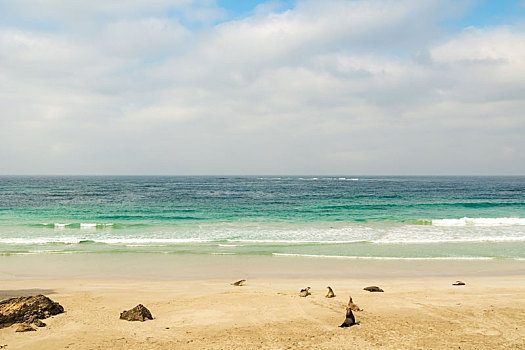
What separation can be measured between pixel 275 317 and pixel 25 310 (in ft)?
15.9

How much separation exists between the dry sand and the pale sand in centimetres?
2

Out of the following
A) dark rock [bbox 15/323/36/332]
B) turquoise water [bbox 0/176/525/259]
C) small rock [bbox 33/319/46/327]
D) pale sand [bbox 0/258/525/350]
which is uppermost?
dark rock [bbox 15/323/36/332]

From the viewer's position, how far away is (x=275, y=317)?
24.3 feet

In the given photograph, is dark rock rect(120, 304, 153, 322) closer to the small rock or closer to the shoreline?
the small rock

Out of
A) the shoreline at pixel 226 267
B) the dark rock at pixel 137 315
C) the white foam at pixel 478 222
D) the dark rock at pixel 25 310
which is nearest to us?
the dark rock at pixel 25 310

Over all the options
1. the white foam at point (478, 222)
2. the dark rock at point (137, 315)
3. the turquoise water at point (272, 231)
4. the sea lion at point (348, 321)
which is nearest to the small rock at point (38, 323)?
the dark rock at point (137, 315)

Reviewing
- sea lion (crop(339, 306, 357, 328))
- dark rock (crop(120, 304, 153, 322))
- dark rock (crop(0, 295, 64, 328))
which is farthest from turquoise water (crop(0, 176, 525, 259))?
dark rock (crop(0, 295, 64, 328))

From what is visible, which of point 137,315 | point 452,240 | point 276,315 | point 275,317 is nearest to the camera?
point 137,315

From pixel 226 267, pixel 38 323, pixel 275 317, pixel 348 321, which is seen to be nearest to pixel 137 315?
pixel 38 323

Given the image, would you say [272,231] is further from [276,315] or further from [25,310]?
[25,310]

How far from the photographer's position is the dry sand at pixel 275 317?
607cm

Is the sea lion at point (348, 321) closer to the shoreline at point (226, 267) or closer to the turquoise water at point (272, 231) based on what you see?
the shoreline at point (226, 267)

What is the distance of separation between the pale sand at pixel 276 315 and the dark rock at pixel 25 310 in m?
0.22

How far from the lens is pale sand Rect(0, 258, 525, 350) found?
19.9ft
